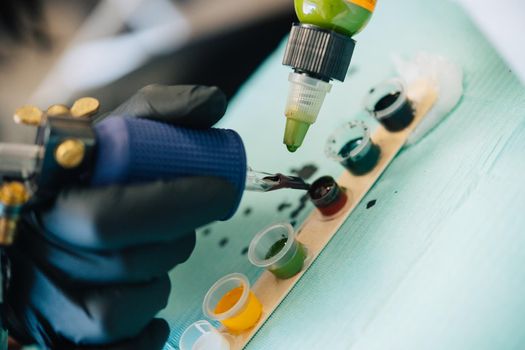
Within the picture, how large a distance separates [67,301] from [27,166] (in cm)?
14

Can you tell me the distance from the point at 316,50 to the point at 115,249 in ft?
1.09

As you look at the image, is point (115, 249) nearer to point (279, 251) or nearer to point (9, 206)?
point (9, 206)

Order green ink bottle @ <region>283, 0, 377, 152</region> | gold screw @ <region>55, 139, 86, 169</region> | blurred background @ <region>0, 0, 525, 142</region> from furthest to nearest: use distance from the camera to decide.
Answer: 1. blurred background @ <region>0, 0, 525, 142</region>
2. green ink bottle @ <region>283, 0, 377, 152</region>
3. gold screw @ <region>55, 139, 86, 169</region>

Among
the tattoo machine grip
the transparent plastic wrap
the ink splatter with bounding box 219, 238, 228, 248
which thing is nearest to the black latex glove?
the tattoo machine grip

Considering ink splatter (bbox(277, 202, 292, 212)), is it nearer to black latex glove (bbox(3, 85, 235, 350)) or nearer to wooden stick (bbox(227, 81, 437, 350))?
wooden stick (bbox(227, 81, 437, 350))

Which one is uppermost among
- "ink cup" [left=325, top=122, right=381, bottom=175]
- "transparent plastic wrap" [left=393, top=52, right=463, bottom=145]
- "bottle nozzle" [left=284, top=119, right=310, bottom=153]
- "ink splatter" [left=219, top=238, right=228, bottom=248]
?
"transparent plastic wrap" [left=393, top=52, right=463, bottom=145]

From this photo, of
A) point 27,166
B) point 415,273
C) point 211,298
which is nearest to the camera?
point 27,166

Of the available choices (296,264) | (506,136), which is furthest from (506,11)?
(296,264)

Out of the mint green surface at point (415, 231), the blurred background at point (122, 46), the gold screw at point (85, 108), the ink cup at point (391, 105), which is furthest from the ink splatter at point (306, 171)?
the gold screw at point (85, 108)

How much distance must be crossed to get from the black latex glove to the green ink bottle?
0.40 feet

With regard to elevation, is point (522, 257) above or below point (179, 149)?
above

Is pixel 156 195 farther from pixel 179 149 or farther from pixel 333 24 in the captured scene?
pixel 333 24

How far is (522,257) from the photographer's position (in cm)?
50

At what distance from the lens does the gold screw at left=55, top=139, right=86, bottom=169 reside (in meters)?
0.42
